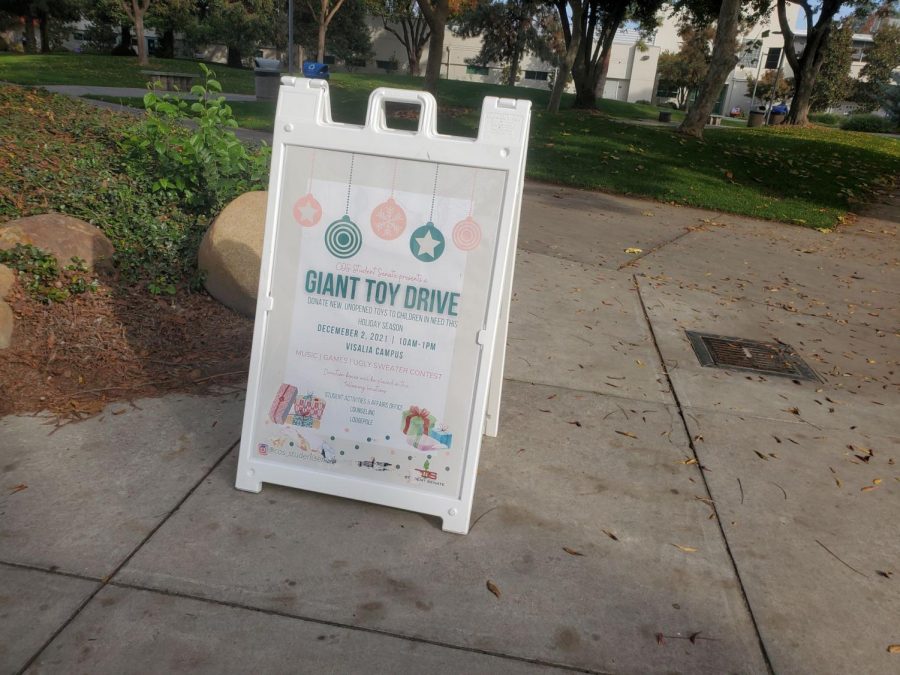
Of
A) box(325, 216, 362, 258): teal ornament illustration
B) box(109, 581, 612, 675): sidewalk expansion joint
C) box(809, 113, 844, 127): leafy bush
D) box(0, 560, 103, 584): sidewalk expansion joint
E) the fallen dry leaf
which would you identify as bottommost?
box(0, 560, 103, 584): sidewalk expansion joint

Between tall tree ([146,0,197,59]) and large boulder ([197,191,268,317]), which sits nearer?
large boulder ([197,191,268,317])

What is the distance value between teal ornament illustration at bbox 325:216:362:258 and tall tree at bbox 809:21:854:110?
50.0m

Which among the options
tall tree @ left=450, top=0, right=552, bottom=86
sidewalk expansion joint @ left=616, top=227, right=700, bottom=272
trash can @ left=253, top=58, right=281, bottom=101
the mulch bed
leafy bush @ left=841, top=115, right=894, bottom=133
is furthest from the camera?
tall tree @ left=450, top=0, right=552, bottom=86

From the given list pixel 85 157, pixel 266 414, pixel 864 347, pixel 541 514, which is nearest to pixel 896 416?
pixel 864 347

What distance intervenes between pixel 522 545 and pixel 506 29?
5875 centimetres

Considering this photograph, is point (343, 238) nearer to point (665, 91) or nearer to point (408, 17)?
point (408, 17)

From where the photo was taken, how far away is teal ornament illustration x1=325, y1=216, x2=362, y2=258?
2973mm

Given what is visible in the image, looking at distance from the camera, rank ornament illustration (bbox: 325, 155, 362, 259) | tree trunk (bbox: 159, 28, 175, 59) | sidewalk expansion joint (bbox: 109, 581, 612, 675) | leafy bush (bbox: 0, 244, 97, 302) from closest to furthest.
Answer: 1. sidewalk expansion joint (bbox: 109, 581, 612, 675)
2. ornament illustration (bbox: 325, 155, 362, 259)
3. leafy bush (bbox: 0, 244, 97, 302)
4. tree trunk (bbox: 159, 28, 175, 59)

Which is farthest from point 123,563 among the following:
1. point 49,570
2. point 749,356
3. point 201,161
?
point 749,356

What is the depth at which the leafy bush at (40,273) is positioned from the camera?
4637mm

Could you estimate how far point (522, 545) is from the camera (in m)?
3.03

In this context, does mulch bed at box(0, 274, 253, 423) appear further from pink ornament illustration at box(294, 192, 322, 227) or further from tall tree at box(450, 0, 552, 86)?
tall tree at box(450, 0, 552, 86)

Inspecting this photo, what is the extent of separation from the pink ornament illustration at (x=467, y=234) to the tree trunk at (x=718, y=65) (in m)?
16.0

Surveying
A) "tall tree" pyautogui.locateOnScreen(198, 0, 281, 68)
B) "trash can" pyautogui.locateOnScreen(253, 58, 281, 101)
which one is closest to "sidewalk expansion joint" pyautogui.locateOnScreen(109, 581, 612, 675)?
"trash can" pyautogui.locateOnScreen(253, 58, 281, 101)
